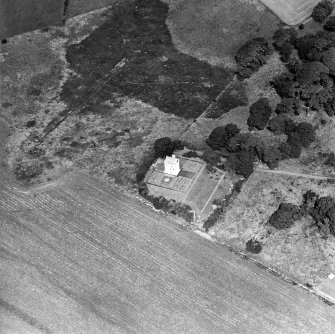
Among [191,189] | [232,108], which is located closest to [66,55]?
[232,108]

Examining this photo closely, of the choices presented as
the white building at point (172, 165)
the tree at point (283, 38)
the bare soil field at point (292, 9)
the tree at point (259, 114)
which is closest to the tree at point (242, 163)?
the white building at point (172, 165)

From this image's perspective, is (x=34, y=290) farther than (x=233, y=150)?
No

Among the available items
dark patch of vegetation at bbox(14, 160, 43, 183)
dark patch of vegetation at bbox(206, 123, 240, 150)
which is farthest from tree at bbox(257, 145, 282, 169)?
dark patch of vegetation at bbox(14, 160, 43, 183)

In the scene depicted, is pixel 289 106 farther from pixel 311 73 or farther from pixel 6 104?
pixel 6 104

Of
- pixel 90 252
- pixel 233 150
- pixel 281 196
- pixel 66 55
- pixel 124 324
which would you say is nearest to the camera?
pixel 124 324

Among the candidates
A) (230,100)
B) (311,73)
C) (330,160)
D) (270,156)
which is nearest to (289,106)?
(311,73)

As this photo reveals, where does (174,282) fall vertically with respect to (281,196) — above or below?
below

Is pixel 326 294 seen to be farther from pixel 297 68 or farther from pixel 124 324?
pixel 297 68
